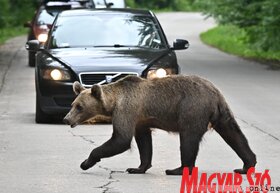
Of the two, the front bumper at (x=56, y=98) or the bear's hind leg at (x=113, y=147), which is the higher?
the bear's hind leg at (x=113, y=147)

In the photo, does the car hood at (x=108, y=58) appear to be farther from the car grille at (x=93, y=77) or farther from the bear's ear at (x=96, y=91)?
the bear's ear at (x=96, y=91)

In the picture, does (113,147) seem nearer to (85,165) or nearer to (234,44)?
(85,165)

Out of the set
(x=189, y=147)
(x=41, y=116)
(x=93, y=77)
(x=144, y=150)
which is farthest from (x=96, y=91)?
(x=41, y=116)

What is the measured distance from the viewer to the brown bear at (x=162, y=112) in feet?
32.8

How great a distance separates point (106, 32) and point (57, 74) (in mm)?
1762

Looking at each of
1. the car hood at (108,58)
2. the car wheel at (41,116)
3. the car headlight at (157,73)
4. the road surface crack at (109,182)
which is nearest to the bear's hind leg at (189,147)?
the road surface crack at (109,182)

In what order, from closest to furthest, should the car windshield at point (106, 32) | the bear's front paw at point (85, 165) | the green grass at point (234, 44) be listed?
1. the bear's front paw at point (85, 165)
2. the car windshield at point (106, 32)
3. the green grass at point (234, 44)

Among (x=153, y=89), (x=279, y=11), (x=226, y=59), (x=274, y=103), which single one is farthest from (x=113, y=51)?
(x=226, y=59)

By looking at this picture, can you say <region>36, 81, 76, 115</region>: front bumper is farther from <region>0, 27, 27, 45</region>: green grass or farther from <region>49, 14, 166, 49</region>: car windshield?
<region>0, 27, 27, 45</region>: green grass

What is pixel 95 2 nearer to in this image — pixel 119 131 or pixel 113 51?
pixel 113 51

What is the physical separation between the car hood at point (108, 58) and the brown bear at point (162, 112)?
4281 millimetres

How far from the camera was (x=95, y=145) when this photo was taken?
12.6m

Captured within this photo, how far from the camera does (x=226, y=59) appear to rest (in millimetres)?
31609

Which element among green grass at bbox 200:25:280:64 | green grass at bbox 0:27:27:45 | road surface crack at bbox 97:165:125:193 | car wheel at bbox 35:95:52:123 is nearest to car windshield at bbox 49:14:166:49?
car wheel at bbox 35:95:52:123
